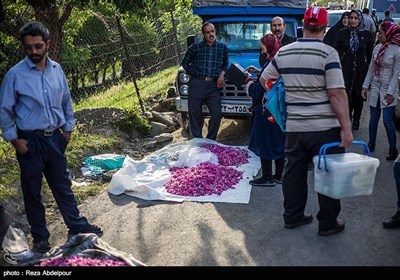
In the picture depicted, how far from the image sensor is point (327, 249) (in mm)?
4199

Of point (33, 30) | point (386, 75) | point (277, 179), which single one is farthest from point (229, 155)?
point (33, 30)

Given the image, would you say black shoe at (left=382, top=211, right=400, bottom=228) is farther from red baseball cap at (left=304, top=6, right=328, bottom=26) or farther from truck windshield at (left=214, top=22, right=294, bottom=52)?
truck windshield at (left=214, top=22, right=294, bottom=52)

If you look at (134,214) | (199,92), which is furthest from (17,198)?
(199,92)

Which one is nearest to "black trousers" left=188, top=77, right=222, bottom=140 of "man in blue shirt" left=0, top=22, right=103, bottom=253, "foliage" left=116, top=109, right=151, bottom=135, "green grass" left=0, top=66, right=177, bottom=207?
"green grass" left=0, top=66, right=177, bottom=207

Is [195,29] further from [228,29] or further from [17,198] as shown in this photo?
[17,198]

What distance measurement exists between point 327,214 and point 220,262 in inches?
44.6

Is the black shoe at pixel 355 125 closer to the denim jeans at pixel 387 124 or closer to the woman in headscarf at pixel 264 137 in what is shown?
the denim jeans at pixel 387 124

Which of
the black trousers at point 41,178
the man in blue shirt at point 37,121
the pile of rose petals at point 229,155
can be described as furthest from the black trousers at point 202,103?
the black trousers at point 41,178

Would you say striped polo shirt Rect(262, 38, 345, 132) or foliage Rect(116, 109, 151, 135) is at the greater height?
striped polo shirt Rect(262, 38, 345, 132)

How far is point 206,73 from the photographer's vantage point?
285 inches

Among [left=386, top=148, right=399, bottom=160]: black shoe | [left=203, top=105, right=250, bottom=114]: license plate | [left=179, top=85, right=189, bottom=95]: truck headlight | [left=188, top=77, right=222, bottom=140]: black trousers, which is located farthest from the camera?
[left=179, top=85, right=189, bottom=95]: truck headlight

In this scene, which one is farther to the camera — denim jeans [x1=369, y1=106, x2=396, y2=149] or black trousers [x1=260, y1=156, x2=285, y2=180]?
denim jeans [x1=369, y1=106, x2=396, y2=149]

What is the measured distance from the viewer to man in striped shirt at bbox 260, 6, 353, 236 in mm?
4035

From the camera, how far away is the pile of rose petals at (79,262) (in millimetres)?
3682
